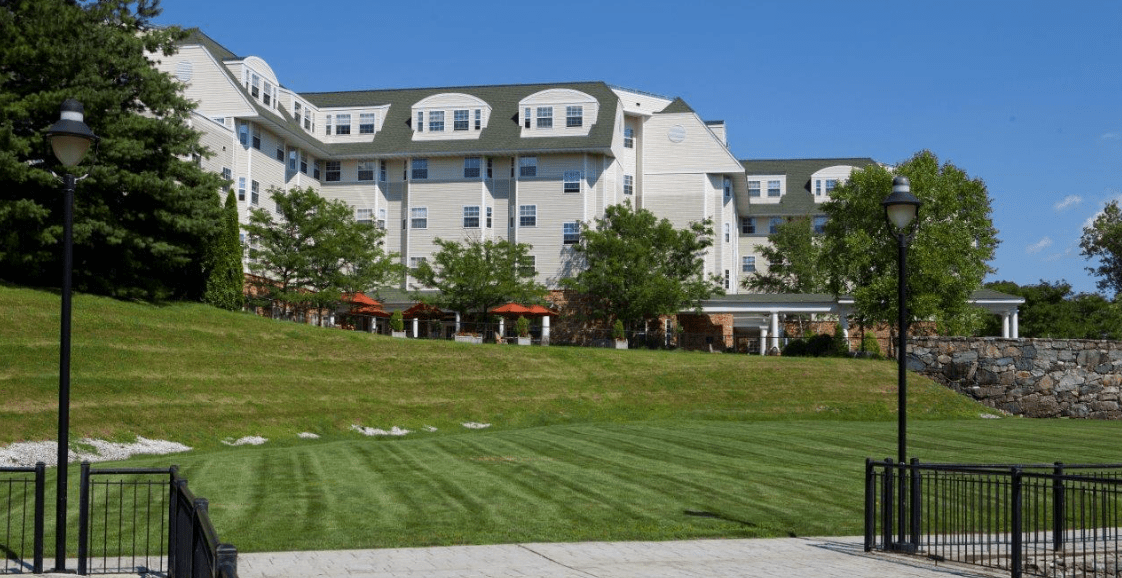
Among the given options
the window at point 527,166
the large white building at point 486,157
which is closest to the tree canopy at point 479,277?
the large white building at point 486,157

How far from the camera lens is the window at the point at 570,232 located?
60.5 meters

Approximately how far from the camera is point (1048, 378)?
4362 centimetres

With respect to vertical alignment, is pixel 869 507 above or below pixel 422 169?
below

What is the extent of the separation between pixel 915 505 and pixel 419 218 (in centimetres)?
5150

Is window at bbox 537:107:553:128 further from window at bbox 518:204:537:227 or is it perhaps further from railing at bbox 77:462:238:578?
railing at bbox 77:462:238:578

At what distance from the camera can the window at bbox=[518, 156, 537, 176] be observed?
61406 mm

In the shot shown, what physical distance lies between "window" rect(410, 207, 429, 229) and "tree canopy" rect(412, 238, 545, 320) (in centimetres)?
484

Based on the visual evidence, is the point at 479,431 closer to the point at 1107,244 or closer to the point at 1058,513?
the point at 1058,513

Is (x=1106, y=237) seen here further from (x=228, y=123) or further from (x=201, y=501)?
(x=201, y=501)

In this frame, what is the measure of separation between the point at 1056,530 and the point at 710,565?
176 inches

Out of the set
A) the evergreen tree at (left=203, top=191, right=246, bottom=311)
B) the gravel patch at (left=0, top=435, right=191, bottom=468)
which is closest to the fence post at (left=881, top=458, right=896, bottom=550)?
the gravel patch at (left=0, top=435, right=191, bottom=468)

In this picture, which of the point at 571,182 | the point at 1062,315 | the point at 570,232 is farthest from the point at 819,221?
the point at 570,232

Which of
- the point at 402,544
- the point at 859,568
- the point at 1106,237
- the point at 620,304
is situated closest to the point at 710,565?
the point at 859,568

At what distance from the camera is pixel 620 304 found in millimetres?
58094
